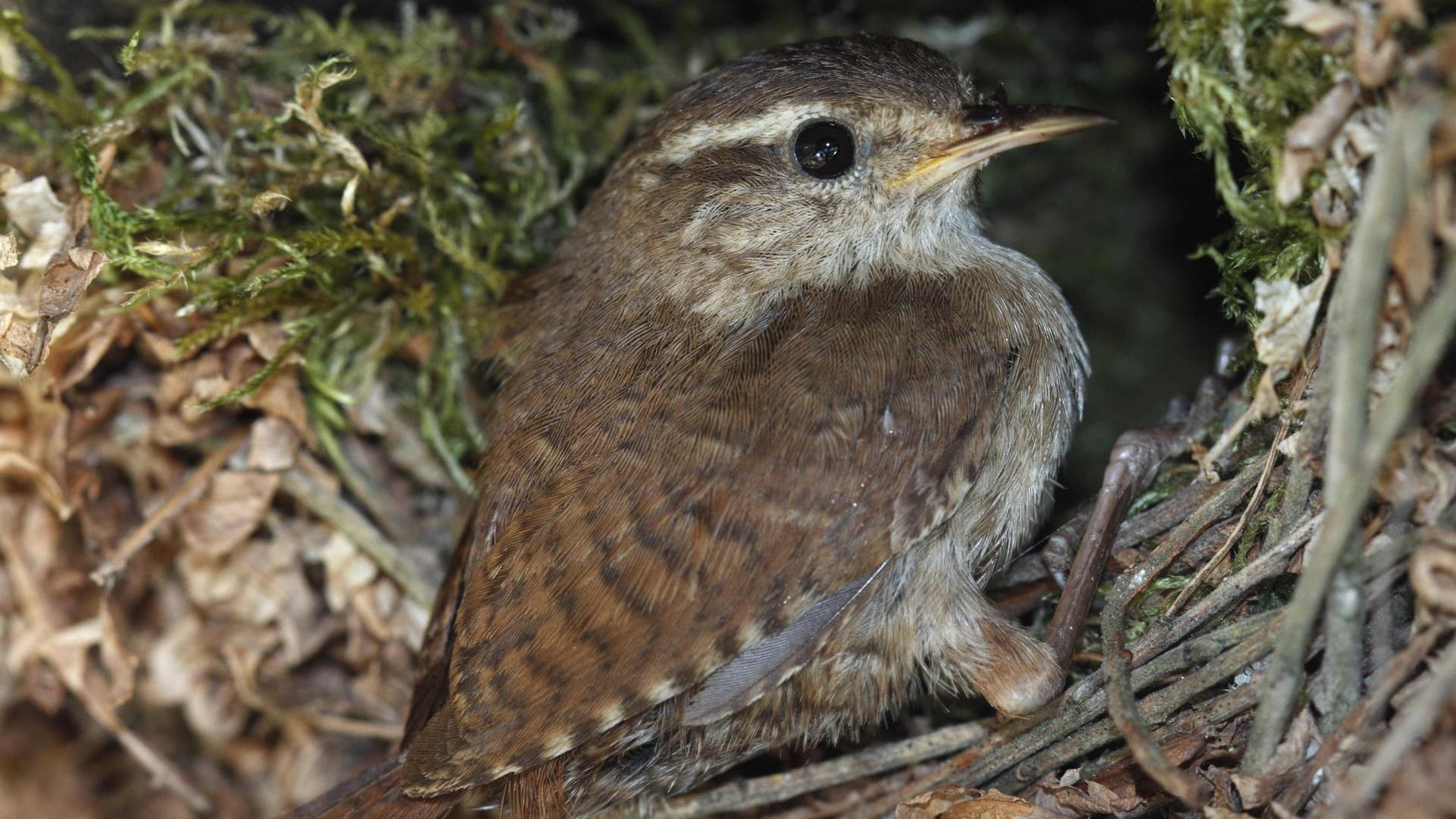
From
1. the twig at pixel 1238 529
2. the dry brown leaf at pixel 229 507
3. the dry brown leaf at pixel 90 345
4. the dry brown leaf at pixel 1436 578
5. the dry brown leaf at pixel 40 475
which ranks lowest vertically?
the twig at pixel 1238 529

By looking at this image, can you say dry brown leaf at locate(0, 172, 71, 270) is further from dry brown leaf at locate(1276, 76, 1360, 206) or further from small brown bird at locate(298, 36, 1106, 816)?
dry brown leaf at locate(1276, 76, 1360, 206)

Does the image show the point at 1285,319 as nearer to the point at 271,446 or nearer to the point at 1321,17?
the point at 1321,17

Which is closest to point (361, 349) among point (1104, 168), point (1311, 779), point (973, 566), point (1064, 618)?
point (973, 566)

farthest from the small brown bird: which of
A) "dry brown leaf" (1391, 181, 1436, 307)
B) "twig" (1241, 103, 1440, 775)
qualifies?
"dry brown leaf" (1391, 181, 1436, 307)

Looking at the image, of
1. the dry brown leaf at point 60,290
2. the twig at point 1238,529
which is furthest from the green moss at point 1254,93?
the dry brown leaf at point 60,290

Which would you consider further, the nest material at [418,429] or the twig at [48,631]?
the twig at [48,631]

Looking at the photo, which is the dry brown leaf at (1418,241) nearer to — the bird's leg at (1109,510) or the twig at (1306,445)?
the twig at (1306,445)

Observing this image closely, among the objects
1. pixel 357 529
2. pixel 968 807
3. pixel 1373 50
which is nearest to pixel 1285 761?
pixel 968 807
